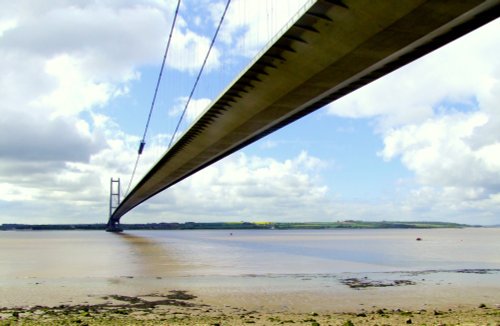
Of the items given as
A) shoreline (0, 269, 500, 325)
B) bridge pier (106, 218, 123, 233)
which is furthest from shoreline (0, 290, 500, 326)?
bridge pier (106, 218, 123, 233)

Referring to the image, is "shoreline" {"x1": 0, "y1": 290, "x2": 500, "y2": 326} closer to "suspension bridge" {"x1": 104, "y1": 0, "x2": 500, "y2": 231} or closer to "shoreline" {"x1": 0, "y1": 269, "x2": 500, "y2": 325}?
"shoreline" {"x1": 0, "y1": 269, "x2": 500, "y2": 325}

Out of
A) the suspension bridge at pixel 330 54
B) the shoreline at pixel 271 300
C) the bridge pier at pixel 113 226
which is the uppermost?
the suspension bridge at pixel 330 54

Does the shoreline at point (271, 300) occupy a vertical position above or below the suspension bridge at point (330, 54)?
below

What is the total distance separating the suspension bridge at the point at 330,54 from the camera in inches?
614

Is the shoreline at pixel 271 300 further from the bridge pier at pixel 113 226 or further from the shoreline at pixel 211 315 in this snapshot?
the bridge pier at pixel 113 226

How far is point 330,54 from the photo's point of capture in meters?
19.6

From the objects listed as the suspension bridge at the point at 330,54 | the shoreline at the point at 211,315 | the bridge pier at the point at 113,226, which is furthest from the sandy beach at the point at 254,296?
the bridge pier at the point at 113,226

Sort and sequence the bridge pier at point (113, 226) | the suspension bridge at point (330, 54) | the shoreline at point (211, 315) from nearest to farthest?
the shoreline at point (211, 315) → the suspension bridge at point (330, 54) → the bridge pier at point (113, 226)

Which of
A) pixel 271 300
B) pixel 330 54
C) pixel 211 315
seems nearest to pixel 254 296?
pixel 271 300

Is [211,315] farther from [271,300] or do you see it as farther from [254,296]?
[254,296]

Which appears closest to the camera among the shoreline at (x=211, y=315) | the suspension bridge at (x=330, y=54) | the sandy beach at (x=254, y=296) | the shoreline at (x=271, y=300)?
the shoreline at (x=211, y=315)

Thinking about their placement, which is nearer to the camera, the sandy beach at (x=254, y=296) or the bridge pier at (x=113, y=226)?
the sandy beach at (x=254, y=296)

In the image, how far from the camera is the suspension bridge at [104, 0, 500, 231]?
614 inches

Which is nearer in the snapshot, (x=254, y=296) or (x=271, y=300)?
(x=271, y=300)
